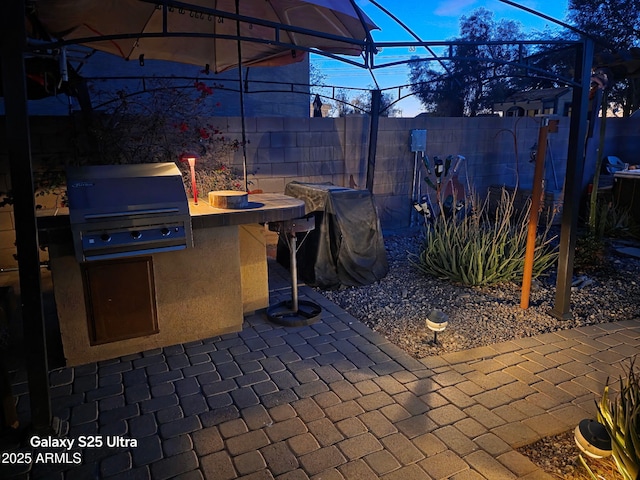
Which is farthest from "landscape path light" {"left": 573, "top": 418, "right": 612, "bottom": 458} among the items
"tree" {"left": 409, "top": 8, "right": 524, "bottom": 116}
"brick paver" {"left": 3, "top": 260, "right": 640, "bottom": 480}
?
"tree" {"left": 409, "top": 8, "right": 524, "bottom": 116}

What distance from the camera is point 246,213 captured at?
11.0ft

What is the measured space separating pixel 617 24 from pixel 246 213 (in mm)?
16586

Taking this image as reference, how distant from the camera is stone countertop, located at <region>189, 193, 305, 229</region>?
3.20 m

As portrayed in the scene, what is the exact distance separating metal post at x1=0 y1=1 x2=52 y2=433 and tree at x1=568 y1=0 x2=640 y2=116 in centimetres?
1656

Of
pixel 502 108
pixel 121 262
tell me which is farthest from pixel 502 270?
pixel 502 108

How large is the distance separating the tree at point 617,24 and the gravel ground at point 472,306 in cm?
1275

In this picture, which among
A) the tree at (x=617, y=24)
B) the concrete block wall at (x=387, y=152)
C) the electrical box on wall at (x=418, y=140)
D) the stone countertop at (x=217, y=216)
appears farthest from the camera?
the tree at (x=617, y=24)

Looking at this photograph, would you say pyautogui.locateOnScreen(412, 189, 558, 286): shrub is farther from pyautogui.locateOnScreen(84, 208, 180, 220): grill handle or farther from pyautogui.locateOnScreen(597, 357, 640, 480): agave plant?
pyautogui.locateOnScreen(84, 208, 180, 220): grill handle

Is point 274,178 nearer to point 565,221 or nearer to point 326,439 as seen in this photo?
point 565,221

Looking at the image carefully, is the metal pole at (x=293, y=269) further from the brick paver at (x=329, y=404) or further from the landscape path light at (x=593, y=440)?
the landscape path light at (x=593, y=440)

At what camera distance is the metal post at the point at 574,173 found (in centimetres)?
358

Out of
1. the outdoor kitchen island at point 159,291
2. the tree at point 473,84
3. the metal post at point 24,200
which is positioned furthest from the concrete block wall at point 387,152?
the tree at point 473,84

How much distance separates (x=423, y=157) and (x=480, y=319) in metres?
3.73

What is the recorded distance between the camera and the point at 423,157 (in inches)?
279
